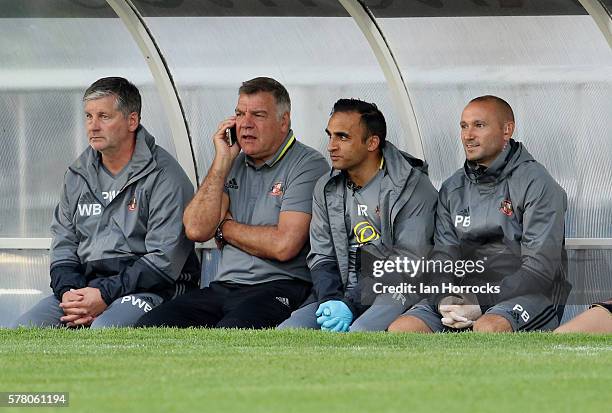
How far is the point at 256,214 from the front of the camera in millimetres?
9062

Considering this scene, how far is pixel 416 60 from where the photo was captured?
1001 cm

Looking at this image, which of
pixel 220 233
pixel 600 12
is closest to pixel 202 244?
pixel 220 233

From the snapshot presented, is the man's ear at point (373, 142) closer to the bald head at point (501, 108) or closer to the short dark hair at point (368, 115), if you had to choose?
the short dark hair at point (368, 115)

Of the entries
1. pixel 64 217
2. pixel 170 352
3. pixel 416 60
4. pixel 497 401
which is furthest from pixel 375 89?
pixel 497 401

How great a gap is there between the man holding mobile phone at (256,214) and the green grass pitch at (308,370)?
1.26m

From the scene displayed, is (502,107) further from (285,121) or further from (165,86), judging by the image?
(165,86)

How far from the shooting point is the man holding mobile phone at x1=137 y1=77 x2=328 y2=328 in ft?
28.7

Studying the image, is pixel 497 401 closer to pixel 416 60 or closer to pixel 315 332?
pixel 315 332

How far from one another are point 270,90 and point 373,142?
0.83 m

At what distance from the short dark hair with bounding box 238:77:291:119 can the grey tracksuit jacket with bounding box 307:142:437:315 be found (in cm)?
67

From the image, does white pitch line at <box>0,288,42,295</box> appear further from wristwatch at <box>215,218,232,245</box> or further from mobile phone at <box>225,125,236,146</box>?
mobile phone at <box>225,125,236,146</box>

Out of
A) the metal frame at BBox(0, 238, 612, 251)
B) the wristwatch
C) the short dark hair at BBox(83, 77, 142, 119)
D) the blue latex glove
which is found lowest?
the blue latex glove

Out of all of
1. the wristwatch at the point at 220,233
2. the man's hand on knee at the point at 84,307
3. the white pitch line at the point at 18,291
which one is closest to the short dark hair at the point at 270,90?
the wristwatch at the point at 220,233

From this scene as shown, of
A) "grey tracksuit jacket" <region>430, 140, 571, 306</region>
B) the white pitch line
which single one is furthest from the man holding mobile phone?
the white pitch line
